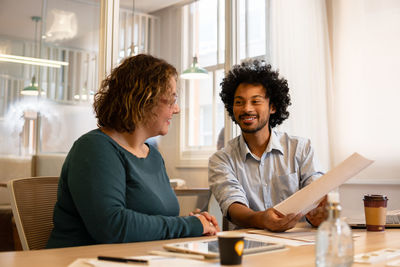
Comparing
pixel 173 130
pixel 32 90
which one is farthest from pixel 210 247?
pixel 173 130

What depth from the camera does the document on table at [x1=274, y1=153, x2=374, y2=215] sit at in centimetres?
136

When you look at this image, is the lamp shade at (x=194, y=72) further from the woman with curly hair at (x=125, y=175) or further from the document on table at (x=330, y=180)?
the document on table at (x=330, y=180)

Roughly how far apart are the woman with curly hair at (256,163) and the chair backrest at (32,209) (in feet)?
2.31

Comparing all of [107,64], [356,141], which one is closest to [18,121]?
[107,64]

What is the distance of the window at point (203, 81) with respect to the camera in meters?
3.48

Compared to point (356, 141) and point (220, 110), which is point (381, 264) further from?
point (220, 110)

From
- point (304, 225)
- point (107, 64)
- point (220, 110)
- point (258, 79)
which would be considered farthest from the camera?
point (220, 110)

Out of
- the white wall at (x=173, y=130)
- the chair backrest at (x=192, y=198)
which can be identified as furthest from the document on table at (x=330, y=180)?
the white wall at (x=173, y=130)

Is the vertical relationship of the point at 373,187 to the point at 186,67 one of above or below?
below

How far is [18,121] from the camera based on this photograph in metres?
2.54

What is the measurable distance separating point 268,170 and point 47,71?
1421 millimetres

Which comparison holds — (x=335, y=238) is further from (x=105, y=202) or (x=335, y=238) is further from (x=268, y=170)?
(x=268, y=170)

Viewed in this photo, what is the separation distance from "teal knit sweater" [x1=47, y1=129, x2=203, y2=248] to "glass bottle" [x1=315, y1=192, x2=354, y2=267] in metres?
0.59

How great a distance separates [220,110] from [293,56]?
677 mm
